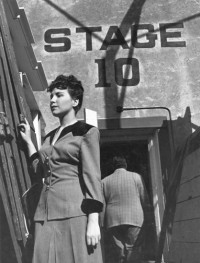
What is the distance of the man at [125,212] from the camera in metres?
4.92

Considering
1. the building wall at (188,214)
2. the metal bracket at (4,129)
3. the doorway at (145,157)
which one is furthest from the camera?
the doorway at (145,157)

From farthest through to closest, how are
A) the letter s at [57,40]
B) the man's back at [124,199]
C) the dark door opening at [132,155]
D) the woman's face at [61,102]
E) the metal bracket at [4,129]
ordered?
1. the dark door opening at [132,155]
2. the letter s at [57,40]
3. the man's back at [124,199]
4. the metal bracket at [4,129]
5. the woman's face at [61,102]

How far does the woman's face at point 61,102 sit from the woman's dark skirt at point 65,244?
0.58 m

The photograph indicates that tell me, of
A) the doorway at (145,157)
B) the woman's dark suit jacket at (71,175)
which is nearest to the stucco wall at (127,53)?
the doorway at (145,157)

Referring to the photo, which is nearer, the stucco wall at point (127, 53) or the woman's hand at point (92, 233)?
the woman's hand at point (92, 233)

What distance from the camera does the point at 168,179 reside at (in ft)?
22.8

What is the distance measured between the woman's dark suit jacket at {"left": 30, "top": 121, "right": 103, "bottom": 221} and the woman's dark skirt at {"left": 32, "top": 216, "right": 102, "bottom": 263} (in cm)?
4

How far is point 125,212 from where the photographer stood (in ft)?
16.1

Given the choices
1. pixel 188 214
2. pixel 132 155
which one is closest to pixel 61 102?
pixel 188 214

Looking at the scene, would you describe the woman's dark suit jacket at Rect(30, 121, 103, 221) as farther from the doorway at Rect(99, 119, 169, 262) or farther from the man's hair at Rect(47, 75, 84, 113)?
the doorway at Rect(99, 119, 169, 262)

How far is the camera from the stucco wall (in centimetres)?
733

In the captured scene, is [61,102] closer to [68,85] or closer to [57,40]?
[68,85]

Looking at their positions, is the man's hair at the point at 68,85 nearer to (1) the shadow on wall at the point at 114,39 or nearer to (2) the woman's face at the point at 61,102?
(2) the woman's face at the point at 61,102

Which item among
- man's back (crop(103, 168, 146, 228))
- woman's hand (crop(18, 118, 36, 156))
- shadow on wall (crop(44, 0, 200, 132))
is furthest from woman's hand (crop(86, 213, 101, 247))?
shadow on wall (crop(44, 0, 200, 132))
